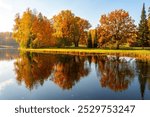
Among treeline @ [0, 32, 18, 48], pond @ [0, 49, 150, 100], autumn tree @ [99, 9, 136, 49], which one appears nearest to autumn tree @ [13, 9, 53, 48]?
autumn tree @ [99, 9, 136, 49]

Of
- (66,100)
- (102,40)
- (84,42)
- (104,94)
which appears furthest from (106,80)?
(84,42)

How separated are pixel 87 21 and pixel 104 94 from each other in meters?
59.9

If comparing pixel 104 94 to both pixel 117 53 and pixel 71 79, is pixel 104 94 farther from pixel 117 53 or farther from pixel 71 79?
pixel 117 53

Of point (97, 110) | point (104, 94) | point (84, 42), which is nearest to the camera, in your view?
point (97, 110)

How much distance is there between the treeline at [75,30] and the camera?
2196 inches

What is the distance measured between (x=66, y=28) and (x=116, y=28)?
12441mm

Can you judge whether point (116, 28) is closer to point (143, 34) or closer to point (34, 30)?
point (143, 34)

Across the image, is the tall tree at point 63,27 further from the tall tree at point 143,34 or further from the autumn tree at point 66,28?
the tall tree at point 143,34

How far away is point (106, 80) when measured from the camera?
1797 cm

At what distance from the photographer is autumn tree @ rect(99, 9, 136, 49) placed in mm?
55438

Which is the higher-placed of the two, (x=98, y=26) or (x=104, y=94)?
(x=98, y=26)

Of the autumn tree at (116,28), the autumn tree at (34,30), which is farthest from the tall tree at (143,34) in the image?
the autumn tree at (34,30)

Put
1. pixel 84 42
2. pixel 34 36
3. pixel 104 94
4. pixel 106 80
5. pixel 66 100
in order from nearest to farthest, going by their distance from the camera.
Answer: pixel 66 100 < pixel 104 94 < pixel 106 80 < pixel 34 36 < pixel 84 42

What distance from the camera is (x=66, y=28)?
62.8 meters
